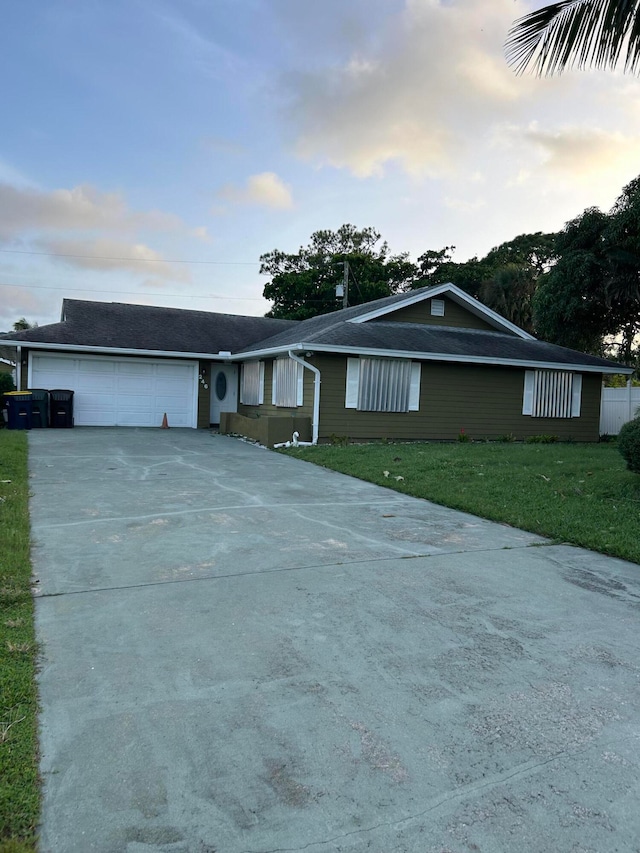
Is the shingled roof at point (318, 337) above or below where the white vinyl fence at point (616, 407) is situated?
above

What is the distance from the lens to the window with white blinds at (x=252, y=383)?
58.5 feet

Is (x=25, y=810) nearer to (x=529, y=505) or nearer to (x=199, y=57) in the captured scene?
(x=529, y=505)

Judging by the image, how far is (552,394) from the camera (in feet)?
56.1

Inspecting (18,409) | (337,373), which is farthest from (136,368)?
(337,373)

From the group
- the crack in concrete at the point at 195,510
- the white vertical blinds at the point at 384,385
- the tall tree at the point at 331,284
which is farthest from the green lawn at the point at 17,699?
the tall tree at the point at 331,284

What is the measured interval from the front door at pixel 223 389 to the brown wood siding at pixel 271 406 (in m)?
0.45

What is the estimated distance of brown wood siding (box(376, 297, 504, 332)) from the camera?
17.2m

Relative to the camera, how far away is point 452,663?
3.15 meters

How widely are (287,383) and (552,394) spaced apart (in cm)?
803

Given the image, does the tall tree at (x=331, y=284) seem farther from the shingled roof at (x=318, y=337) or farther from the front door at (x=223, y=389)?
the front door at (x=223, y=389)

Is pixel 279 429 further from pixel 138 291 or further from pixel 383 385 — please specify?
pixel 138 291

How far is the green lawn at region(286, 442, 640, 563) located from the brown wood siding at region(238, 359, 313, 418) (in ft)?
5.72

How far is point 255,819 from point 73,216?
75.3 ft

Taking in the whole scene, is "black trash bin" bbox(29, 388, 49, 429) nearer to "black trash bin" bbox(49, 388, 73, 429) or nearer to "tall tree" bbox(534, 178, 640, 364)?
"black trash bin" bbox(49, 388, 73, 429)
